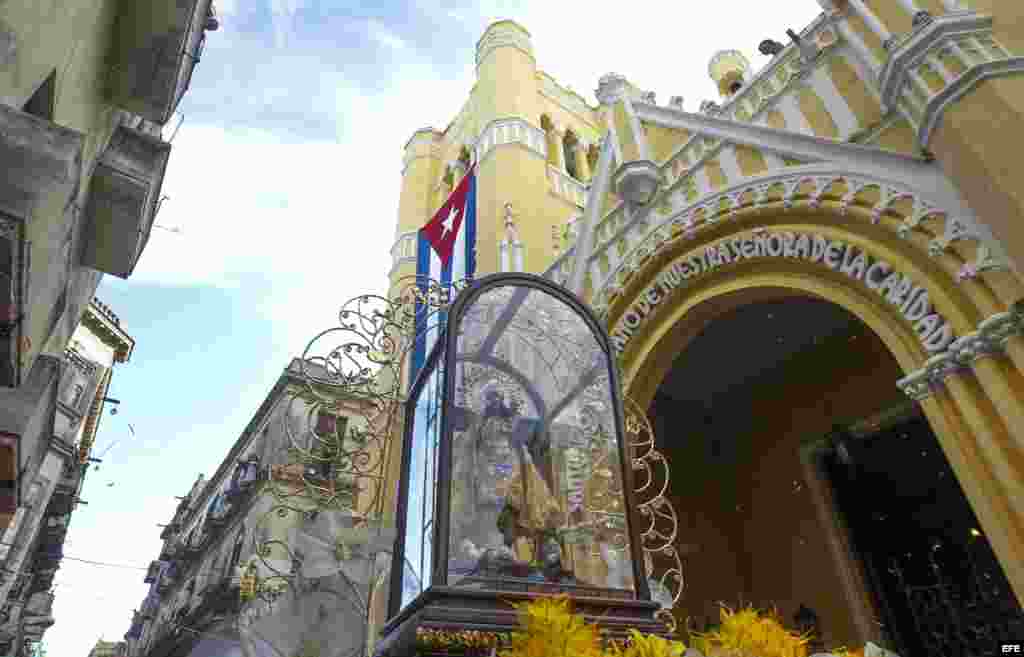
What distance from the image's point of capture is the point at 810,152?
508 centimetres

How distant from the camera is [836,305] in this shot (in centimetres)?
654

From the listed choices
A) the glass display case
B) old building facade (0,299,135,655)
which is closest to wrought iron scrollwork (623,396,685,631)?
the glass display case

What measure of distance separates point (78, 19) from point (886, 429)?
28.6ft

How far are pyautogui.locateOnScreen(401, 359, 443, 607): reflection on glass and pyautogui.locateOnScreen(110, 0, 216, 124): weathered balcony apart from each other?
313cm

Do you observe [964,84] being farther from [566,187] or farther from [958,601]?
[566,187]

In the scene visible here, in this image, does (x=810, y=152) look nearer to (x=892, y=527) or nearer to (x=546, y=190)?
(x=892, y=527)

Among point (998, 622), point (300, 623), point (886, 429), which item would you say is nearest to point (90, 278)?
point (300, 623)

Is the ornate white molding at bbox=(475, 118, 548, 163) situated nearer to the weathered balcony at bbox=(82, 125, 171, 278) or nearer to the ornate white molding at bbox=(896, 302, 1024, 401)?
the weathered balcony at bbox=(82, 125, 171, 278)

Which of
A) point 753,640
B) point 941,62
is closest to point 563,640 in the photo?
point 753,640

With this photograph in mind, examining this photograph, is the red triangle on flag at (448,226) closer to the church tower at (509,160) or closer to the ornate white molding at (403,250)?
the church tower at (509,160)

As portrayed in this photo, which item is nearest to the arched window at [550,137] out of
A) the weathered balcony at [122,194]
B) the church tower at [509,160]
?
the church tower at [509,160]

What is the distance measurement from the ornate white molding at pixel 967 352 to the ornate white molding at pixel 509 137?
32.4 feet

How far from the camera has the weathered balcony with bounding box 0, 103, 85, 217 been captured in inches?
92.6

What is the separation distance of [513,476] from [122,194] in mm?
3689
